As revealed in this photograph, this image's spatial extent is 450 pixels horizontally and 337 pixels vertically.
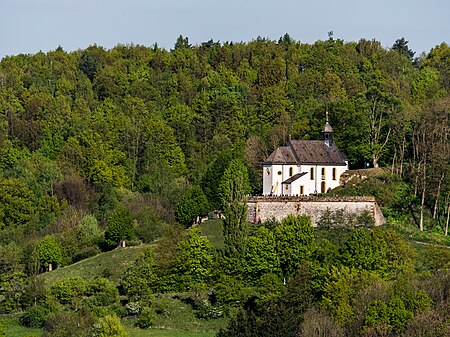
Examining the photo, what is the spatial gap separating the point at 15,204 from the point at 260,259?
87.9ft

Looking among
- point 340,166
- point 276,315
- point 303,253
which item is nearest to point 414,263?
point 303,253

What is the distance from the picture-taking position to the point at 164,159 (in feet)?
321

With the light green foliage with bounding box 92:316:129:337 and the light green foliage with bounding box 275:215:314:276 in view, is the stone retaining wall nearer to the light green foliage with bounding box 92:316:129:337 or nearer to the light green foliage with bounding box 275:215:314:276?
the light green foliage with bounding box 275:215:314:276

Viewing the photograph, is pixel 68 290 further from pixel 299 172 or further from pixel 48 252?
pixel 299 172

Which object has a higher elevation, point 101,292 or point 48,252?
point 48,252

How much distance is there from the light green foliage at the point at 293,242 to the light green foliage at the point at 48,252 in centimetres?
1540

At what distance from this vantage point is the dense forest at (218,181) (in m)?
60.2

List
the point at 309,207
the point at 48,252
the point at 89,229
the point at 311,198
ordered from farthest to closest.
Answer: the point at 89,229
the point at 311,198
the point at 309,207
the point at 48,252

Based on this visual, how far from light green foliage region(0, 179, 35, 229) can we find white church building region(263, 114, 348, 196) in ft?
62.1

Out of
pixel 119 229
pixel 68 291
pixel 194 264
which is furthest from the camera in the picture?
pixel 119 229

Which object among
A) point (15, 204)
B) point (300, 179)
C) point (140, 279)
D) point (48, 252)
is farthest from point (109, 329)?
point (15, 204)

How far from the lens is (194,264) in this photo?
67.1 m

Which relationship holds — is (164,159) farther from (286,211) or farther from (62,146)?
(286,211)

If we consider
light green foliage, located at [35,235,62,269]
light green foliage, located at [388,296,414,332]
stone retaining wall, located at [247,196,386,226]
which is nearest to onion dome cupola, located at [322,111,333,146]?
stone retaining wall, located at [247,196,386,226]
